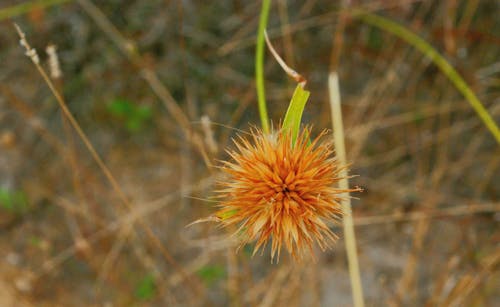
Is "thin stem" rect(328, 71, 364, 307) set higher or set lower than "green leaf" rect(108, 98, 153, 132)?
lower

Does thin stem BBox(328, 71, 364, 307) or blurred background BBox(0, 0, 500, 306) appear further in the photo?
blurred background BBox(0, 0, 500, 306)

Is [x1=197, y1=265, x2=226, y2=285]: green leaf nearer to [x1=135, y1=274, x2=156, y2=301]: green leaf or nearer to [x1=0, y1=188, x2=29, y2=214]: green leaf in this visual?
[x1=135, y1=274, x2=156, y2=301]: green leaf

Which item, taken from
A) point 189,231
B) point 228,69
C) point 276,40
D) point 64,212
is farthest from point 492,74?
point 64,212

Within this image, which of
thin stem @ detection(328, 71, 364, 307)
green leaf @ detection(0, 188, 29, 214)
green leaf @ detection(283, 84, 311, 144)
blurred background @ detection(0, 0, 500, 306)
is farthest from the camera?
green leaf @ detection(0, 188, 29, 214)

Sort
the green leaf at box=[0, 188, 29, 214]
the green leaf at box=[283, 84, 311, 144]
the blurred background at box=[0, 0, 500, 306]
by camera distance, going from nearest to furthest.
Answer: the green leaf at box=[283, 84, 311, 144], the blurred background at box=[0, 0, 500, 306], the green leaf at box=[0, 188, 29, 214]

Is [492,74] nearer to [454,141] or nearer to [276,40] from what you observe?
[454,141]

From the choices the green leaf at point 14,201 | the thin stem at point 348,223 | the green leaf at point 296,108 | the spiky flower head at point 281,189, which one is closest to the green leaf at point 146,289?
the green leaf at point 14,201

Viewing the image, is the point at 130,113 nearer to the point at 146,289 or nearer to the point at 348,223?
the point at 146,289

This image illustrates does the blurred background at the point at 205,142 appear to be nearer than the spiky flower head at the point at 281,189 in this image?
No

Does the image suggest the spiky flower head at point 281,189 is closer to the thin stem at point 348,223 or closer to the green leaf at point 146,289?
the thin stem at point 348,223

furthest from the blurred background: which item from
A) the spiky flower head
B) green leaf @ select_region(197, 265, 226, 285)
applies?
the spiky flower head
